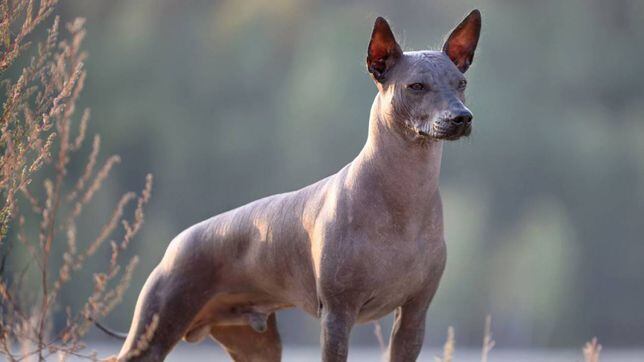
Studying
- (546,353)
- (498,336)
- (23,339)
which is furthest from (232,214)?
(498,336)

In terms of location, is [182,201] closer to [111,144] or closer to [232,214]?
[111,144]

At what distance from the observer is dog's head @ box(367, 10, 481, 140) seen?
477 cm

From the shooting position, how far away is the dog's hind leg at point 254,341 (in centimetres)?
611

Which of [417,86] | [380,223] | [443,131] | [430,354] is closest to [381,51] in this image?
[417,86]

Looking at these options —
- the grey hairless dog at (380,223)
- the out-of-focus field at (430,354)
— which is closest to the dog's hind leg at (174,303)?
the grey hairless dog at (380,223)

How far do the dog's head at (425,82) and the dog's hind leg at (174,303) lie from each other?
4.06ft

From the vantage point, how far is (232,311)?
5816 mm

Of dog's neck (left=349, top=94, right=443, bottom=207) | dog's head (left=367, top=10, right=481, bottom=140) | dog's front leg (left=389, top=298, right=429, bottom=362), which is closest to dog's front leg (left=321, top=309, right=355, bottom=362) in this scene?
dog's front leg (left=389, top=298, right=429, bottom=362)

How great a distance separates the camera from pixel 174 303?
576 cm

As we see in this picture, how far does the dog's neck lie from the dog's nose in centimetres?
38

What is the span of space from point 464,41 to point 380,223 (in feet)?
2.88

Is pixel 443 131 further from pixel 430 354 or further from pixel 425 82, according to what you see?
pixel 430 354

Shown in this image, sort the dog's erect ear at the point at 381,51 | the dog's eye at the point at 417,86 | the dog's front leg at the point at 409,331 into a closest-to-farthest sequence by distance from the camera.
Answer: the dog's eye at the point at 417,86
the dog's erect ear at the point at 381,51
the dog's front leg at the point at 409,331

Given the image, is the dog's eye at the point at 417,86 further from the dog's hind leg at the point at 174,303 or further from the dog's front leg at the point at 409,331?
the dog's hind leg at the point at 174,303
